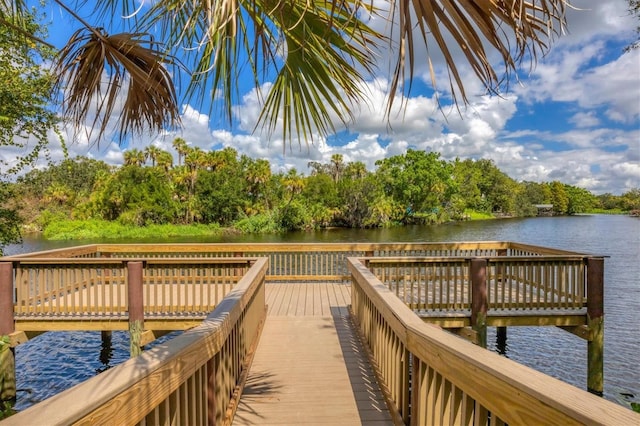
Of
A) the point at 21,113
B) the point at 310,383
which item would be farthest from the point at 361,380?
the point at 21,113

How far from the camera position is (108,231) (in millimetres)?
30828

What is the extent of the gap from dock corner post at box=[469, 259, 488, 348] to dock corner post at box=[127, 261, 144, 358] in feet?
14.5

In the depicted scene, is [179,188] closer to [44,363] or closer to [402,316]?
[44,363]

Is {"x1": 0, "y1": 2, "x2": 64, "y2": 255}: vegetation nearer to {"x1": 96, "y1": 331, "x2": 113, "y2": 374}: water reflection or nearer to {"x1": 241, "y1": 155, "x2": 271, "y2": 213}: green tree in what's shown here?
{"x1": 96, "y1": 331, "x2": 113, "y2": 374}: water reflection

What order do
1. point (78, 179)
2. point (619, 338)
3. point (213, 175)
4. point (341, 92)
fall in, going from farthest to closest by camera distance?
point (78, 179)
point (213, 175)
point (619, 338)
point (341, 92)

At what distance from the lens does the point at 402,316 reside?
7.84ft

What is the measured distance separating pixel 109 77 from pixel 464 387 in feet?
10.6

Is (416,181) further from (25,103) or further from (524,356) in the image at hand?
(25,103)

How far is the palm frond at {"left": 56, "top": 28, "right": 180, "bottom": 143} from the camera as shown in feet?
9.36

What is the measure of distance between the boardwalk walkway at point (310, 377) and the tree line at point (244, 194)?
2984cm

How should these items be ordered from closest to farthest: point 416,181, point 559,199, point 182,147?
point 182,147, point 416,181, point 559,199

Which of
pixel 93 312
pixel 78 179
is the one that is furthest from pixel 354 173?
pixel 93 312

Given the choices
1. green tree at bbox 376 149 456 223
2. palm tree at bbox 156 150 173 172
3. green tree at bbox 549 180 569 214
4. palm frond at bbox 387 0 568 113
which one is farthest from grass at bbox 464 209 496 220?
palm frond at bbox 387 0 568 113

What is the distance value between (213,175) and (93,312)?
108 ft
